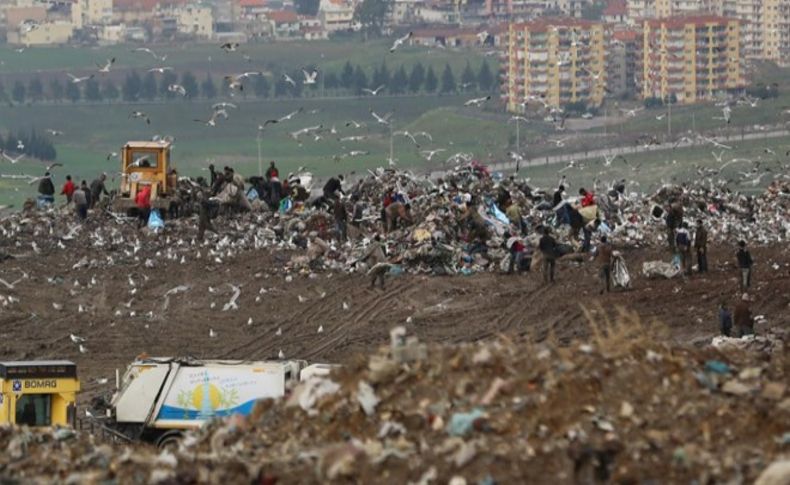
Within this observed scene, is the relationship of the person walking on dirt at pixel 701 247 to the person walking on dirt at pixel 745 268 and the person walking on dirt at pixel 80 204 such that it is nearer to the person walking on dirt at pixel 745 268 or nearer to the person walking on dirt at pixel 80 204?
the person walking on dirt at pixel 745 268

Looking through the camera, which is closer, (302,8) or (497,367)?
(497,367)

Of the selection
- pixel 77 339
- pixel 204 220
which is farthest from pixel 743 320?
pixel 204 220

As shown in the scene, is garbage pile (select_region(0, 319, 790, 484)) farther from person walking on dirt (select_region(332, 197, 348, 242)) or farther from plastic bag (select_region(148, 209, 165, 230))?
plastic bag (select_region(148, 209, 165, 230))

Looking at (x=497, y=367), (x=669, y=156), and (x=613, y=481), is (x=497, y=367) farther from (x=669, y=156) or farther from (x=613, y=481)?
(x=669, y=156)

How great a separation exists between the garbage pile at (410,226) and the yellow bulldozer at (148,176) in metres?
0.35

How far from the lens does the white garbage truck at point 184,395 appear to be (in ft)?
61.7

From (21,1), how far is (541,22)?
47.6m

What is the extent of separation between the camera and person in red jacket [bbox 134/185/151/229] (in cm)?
3553

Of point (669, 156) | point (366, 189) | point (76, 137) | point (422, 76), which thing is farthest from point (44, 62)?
point (366, 189)

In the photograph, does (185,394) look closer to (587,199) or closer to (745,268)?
(745,268)

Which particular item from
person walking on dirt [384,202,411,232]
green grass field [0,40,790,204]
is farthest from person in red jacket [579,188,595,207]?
green grass field [0,40,790,204]

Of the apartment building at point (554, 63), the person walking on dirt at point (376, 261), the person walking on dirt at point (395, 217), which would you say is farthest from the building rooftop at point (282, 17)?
the person walking on dirt at point (376, 261)

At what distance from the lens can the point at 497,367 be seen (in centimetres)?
1408

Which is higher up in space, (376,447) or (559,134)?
(376,447)
